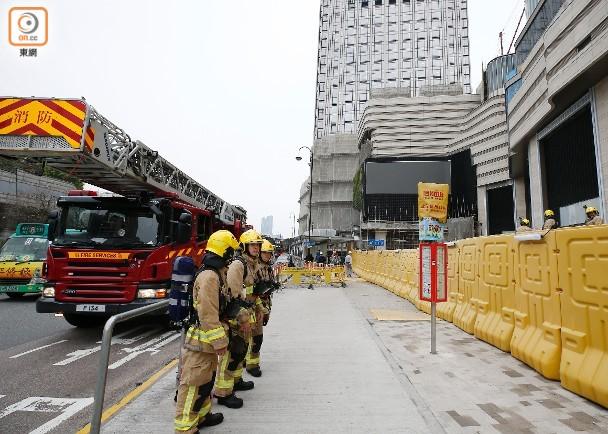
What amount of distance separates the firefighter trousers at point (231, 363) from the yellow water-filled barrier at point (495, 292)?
434 cm

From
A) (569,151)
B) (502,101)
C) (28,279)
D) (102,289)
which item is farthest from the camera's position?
(502,101)

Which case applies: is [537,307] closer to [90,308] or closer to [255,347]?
[255,347]

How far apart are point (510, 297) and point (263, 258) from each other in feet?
13.3

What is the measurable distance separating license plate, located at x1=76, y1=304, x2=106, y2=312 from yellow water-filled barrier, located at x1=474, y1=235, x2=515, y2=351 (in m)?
6.70

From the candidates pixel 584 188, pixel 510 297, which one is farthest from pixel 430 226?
pixel 584 188

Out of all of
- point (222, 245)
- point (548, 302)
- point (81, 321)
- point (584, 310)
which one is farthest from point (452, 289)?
point (81, 321)

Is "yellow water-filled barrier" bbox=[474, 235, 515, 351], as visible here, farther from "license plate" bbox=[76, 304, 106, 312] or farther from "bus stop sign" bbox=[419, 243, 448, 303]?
"license plate" bbox=[76, 304, 106, 312]

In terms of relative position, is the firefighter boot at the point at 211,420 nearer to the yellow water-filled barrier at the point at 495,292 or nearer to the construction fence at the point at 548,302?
the construction fence at the point at 548,302

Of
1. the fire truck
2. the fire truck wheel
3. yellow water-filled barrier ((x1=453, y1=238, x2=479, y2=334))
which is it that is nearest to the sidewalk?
yellow water-filled barrier ((x1=453, y1=238, x2=479, y2=334))

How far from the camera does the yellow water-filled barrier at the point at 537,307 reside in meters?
4.71

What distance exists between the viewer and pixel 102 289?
261 inches

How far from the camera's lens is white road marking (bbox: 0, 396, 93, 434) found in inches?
148

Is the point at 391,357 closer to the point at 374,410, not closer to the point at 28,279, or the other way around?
the point at 374,410

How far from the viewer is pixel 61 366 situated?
5.46 metres
